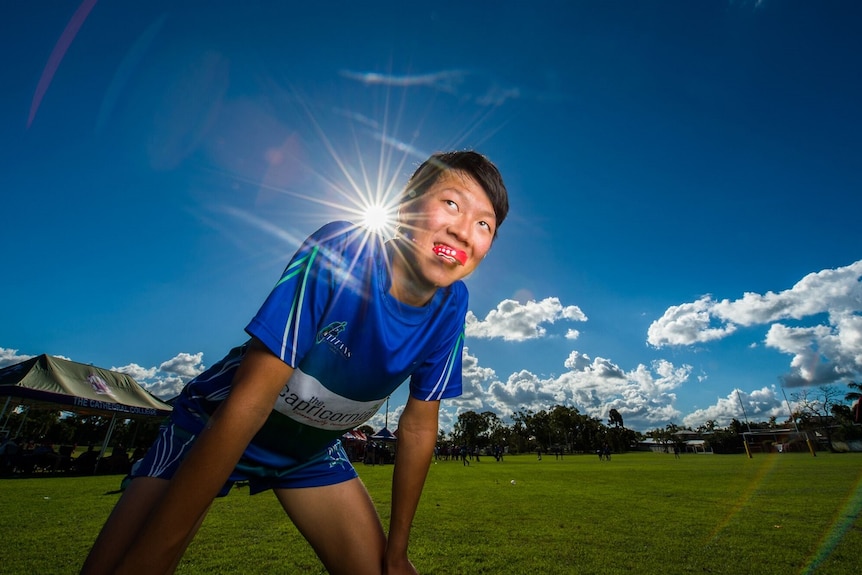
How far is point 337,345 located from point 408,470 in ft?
2.53

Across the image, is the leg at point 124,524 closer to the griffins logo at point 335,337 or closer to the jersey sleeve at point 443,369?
the griffins logo at point 335,337

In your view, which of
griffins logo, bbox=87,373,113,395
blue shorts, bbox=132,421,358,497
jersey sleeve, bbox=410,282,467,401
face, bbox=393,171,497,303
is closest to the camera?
face, bbox=393,171,497,303

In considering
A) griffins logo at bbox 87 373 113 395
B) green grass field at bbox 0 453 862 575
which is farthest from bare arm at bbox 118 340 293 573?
griffins logo at bbox 87 373 113 395

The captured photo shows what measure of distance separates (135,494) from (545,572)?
404cm

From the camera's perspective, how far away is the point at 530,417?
11438cm

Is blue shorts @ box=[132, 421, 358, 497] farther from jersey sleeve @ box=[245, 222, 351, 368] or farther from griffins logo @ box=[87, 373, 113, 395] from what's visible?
griffins logo @ box=[87, 373, 113, 395]

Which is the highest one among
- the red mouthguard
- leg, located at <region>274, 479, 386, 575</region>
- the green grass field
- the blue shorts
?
the red mouthguard

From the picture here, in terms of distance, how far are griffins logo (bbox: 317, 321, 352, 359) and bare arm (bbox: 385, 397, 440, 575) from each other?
60 cm

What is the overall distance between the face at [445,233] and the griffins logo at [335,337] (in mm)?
310

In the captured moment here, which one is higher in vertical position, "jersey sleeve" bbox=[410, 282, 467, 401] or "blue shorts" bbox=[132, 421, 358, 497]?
"jersey sleeve" bbox=[410, 282, 467, 401]

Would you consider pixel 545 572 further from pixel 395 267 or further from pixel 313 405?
pixel 395 267

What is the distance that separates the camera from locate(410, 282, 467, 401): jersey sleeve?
199 cm

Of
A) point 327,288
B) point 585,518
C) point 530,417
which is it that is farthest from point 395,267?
point 530,417

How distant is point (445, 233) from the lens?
5.25 ft
